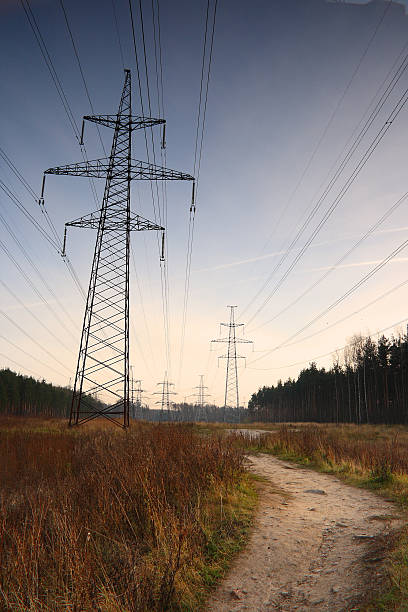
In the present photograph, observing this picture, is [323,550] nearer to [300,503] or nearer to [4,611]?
[300,503]

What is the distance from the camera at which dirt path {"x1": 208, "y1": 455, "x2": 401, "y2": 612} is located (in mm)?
3795

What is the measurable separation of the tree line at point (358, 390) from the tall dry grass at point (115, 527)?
4766 cm

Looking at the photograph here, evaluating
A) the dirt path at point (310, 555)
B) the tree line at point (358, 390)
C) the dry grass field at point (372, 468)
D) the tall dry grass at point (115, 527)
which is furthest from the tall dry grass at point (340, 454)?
the tree line at point (358, 390)

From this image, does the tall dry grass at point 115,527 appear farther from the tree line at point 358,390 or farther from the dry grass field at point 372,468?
the tree line at point 358,390

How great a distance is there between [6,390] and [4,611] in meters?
83.8

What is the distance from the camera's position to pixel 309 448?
1479 centimetres

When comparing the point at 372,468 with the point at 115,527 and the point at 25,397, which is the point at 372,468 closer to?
the point at 115,527

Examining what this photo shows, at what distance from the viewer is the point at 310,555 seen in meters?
4.86

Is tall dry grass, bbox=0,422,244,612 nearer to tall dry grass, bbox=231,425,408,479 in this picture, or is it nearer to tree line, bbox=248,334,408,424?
tall dry grass, bbox=231,425,408,479

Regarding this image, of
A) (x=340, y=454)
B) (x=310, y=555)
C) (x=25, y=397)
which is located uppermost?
(x=25, y=397)

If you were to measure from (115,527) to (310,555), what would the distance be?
8.22ft

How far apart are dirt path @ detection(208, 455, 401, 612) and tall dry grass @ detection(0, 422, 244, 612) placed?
536 mm

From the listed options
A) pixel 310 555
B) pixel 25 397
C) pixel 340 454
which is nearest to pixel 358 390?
pixel 340 454


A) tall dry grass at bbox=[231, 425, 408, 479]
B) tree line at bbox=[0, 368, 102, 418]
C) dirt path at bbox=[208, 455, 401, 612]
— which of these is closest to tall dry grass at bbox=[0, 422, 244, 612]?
dirt path at bbox=[208, 455, 401, 612]
